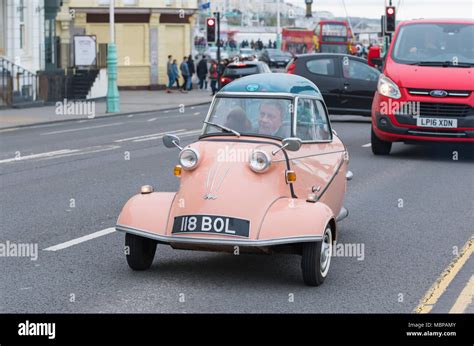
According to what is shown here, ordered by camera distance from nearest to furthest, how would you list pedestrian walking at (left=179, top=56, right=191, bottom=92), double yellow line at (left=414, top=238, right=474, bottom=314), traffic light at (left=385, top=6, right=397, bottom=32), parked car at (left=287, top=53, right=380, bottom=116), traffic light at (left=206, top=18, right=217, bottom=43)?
double yellow line at (left=414, top=238, right=474, bottom=314)
parked car at (left=287, top=53, right=380, bottom=116)
traffic light at (left=385, top=6, right=397, bottom=32)
traffic light at (left=206, top=18, right=217, bottom=43)
pedestrian walking at (left=179, top=56, right=191, bottom=92)

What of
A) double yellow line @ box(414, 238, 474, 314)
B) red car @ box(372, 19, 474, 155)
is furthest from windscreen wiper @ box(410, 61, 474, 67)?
double yellow line @ box(414, 238, 474, 314)

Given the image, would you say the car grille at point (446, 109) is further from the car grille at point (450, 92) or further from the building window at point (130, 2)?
the building window at point (130, 2)

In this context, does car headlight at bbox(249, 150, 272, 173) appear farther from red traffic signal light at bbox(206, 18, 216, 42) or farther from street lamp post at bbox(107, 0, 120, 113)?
red traffic signal light at bbox(206, 18, 216, 42)

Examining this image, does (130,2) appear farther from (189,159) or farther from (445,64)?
(189,159)

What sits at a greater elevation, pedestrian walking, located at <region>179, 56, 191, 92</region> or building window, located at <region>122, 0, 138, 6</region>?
building window, located at <region>122, 0, 138, 6</region>

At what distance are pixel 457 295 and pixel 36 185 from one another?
804 centimetres

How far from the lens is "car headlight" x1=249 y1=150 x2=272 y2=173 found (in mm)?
8578

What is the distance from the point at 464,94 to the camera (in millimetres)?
17719

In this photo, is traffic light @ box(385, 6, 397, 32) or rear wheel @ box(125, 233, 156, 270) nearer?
rear wheel @ box(125, 233, 156, 270)

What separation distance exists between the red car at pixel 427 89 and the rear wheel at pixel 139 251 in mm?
9803

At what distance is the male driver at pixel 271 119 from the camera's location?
9227 mm

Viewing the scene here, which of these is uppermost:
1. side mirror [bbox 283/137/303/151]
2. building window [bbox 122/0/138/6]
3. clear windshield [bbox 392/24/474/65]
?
building window [bbox 122/0/138/6]

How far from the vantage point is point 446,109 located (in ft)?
58.8

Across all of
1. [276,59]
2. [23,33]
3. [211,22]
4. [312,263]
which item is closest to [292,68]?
[23,33]
